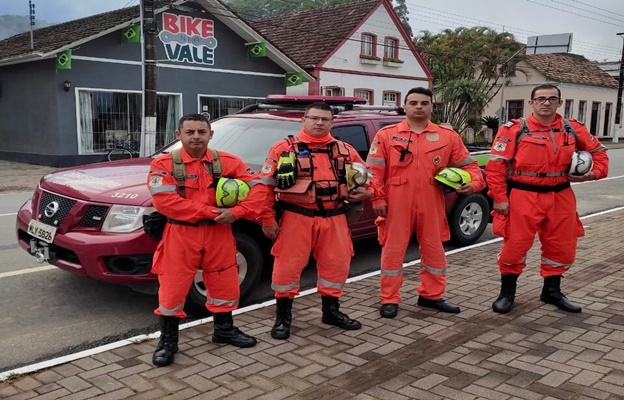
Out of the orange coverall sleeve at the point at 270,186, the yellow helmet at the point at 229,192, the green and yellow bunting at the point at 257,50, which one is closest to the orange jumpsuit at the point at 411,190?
the orange coverall sleeve at the point at 270,186

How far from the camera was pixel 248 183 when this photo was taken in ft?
13.3

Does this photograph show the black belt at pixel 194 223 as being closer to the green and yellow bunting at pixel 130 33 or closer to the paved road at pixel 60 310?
the paved road at pixel 60 310

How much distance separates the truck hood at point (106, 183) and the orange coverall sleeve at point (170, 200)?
82 centimetres

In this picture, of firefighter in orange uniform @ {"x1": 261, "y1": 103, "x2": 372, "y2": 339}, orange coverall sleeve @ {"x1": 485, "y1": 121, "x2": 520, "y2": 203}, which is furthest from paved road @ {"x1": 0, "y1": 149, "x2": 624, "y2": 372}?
orange coverall sleeve @ {"x1": 485, "y1": 121, "x2": 520, "y2": 203}

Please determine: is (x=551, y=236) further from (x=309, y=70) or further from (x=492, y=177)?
(x=309, y=70)

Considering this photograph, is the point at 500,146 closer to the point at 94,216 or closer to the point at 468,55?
the point at 94,216

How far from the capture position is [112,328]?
4.55 meters

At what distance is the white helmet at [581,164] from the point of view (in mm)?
4695

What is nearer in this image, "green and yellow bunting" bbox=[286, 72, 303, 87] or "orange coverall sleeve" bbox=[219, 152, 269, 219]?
"orange coverall sleeve" bbox=[219, 152, 269, 219]

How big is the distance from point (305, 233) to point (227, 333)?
890mm

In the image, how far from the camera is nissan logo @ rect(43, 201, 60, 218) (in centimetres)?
478

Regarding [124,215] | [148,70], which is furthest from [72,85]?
[124,215]

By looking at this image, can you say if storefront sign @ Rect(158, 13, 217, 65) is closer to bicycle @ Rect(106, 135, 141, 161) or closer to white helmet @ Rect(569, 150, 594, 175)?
bicycle @ Rect(106, 135, 141, 161)

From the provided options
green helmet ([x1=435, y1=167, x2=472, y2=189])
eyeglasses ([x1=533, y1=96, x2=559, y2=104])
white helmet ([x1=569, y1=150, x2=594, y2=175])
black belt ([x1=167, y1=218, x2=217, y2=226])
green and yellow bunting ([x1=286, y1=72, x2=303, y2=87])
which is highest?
green and yellow bunting ([x1=286, y1=72, x2=303, y2=87])
